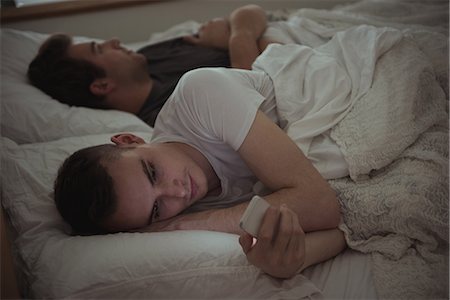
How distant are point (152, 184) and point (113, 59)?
69 centimetres

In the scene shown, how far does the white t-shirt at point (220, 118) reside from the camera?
2.90ft

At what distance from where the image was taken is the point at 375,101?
0.96 metres

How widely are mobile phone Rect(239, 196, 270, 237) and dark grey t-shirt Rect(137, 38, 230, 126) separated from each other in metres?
0.71

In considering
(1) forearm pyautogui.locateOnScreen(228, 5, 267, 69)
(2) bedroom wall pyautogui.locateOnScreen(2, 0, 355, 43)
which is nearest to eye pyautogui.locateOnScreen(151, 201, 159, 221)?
(1) forearm pyautogui.locateOnScreen(228, 5, 267, 69)

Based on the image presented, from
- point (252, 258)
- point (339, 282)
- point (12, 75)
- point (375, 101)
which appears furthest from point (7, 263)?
point (12, 75)

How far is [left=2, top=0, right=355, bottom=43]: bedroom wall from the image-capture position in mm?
1828

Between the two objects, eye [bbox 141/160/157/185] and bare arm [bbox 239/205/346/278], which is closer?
bare arm [bbox 239/205/346/278]

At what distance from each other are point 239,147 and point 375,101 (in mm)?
305

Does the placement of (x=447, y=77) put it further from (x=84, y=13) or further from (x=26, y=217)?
A: (x=84, y=13)

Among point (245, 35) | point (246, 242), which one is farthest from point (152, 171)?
point (245, 35)

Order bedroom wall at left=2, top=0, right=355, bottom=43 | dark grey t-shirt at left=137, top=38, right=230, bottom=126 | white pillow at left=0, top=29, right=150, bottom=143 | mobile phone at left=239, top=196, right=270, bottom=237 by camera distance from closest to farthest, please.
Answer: mobile phone at left=239, top=196, right=270, bottom=237, white pillow at left=0, top=29, right=150, bottom=143, dark grey t-shirt at left=137, top=38, right=230, bottom=126, bedroom wall at left=2, top=0, right=355, bottom=43

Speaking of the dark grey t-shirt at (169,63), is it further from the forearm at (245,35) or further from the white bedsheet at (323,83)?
the white bedsheet at (323,83)

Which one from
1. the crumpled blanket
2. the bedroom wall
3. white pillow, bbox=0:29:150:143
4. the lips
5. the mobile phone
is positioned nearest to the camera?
the mobile phone

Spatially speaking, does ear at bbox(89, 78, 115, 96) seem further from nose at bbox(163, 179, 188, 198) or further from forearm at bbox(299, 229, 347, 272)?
forearm at bbox(299, 229, 347, 272)
